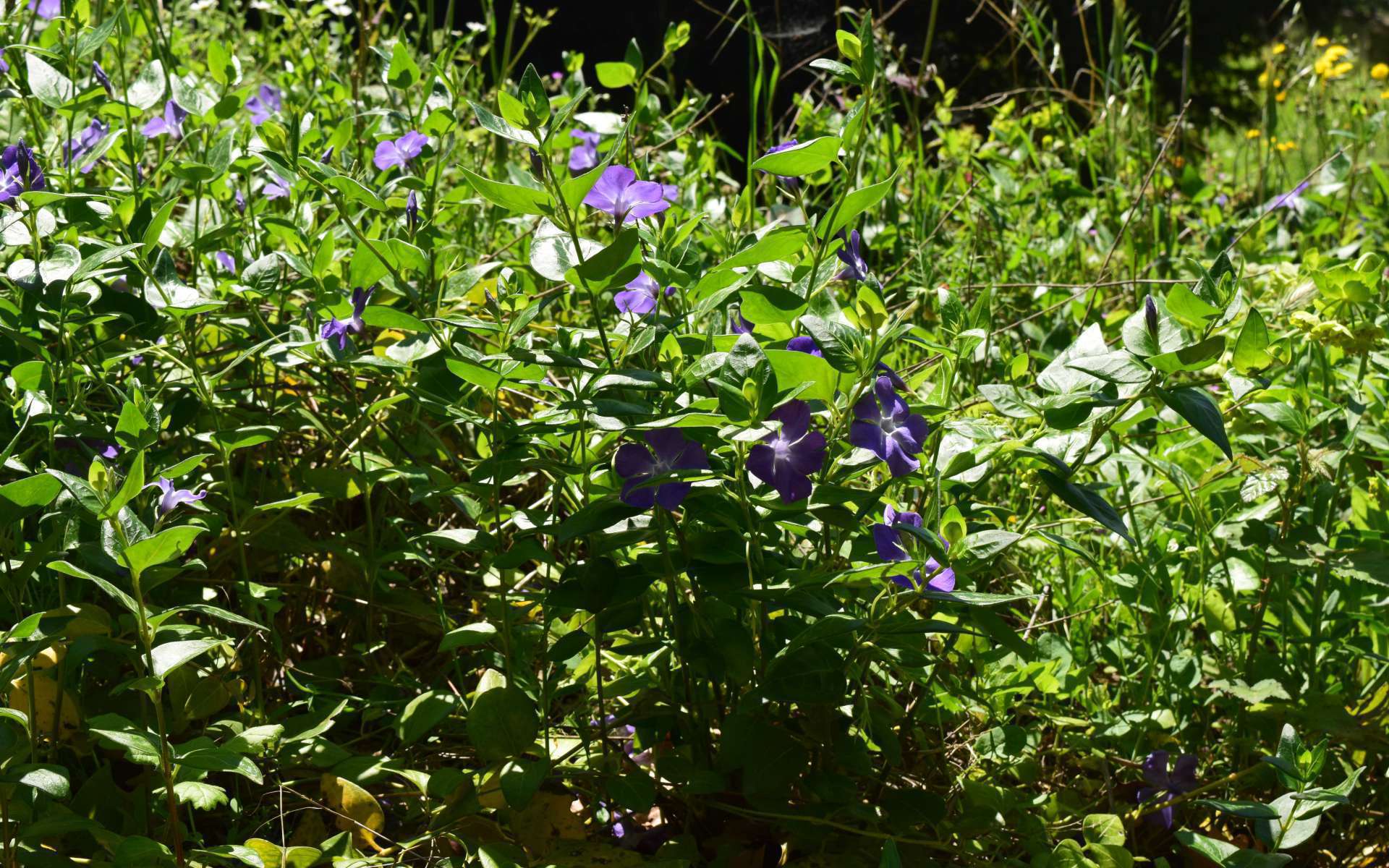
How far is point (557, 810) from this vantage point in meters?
1.29

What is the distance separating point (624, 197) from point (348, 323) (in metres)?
0.42

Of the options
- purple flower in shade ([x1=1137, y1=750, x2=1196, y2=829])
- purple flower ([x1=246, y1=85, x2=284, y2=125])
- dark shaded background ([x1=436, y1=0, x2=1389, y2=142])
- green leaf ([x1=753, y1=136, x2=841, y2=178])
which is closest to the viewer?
green leaf ([x1=753, y1=136, x2=841, y2=178])

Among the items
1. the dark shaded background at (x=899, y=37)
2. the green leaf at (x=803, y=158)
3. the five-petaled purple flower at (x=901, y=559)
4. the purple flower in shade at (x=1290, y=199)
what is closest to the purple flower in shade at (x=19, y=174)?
the green leaf at (x=803, y=158)

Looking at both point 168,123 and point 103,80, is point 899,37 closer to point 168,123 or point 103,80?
point 168,123

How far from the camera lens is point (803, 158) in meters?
0.98

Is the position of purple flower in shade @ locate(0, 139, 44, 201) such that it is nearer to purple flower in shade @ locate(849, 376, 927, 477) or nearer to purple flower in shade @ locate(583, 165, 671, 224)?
purple flower in shade @ locate(583, 165, 671, 224)

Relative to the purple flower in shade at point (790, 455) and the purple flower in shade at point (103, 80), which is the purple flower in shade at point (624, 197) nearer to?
the purple flower in shade at point (790, 455)

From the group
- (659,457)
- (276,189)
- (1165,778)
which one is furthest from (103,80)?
(1165,778)

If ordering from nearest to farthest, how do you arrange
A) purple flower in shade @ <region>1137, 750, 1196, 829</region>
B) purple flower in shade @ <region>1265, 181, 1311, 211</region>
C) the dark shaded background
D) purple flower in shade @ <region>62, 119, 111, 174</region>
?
purple flower in shade @ <region>1137, 750, 1196, 829</region> < purple flower in shade @ <region>62, 119, 111, 174</region> < purple flower in shade @ <region>1265, 181, 1311, 211</region> < the dark shaded background

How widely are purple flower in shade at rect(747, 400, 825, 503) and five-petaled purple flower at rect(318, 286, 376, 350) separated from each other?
1.71 feet

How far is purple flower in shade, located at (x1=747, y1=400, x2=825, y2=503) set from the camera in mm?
1007

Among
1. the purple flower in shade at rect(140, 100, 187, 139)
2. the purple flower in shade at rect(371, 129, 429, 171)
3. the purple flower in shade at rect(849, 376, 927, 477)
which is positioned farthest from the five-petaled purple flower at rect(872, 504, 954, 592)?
the purple flower in shade at rect(140, 100, 187, 139)

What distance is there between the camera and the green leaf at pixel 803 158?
0.95 m

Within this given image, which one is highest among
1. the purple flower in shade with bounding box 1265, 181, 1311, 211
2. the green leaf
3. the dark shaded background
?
the green leaf
